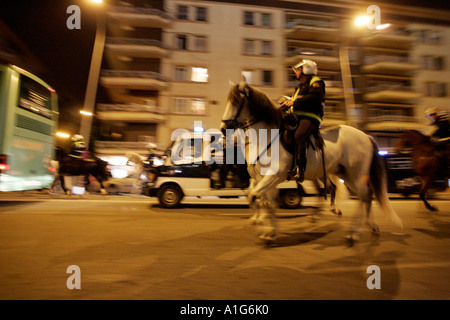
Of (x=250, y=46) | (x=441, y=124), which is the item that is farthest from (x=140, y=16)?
(x=441, y=124)

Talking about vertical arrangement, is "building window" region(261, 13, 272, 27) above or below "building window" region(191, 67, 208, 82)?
above

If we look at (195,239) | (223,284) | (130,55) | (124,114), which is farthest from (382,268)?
(130,55)

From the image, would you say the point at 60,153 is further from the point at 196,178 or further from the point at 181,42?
the point at 181,42

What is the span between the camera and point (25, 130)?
22.5 feet

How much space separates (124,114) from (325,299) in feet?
73.3

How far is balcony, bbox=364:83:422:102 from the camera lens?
25938mm

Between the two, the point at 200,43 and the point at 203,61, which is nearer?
the point at 203,61

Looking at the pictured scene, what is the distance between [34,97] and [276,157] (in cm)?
747

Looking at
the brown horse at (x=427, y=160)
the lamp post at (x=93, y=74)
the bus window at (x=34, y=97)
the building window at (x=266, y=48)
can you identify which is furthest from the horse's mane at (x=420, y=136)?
the building window at (x=266, y=48)

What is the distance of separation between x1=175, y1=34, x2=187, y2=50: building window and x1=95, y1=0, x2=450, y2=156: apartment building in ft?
0.29

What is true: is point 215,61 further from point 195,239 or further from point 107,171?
point 195,239

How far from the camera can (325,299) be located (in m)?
2.41

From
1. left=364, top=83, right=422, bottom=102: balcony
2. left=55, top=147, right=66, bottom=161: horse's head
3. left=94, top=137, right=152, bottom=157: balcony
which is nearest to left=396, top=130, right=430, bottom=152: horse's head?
left=55, top=147, right=66, bottom=161: horse's head

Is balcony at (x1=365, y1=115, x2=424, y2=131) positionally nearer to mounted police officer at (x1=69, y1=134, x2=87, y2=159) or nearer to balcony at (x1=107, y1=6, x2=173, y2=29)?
balcony at (x1=107, y1=6, x2=173, y2=29)
